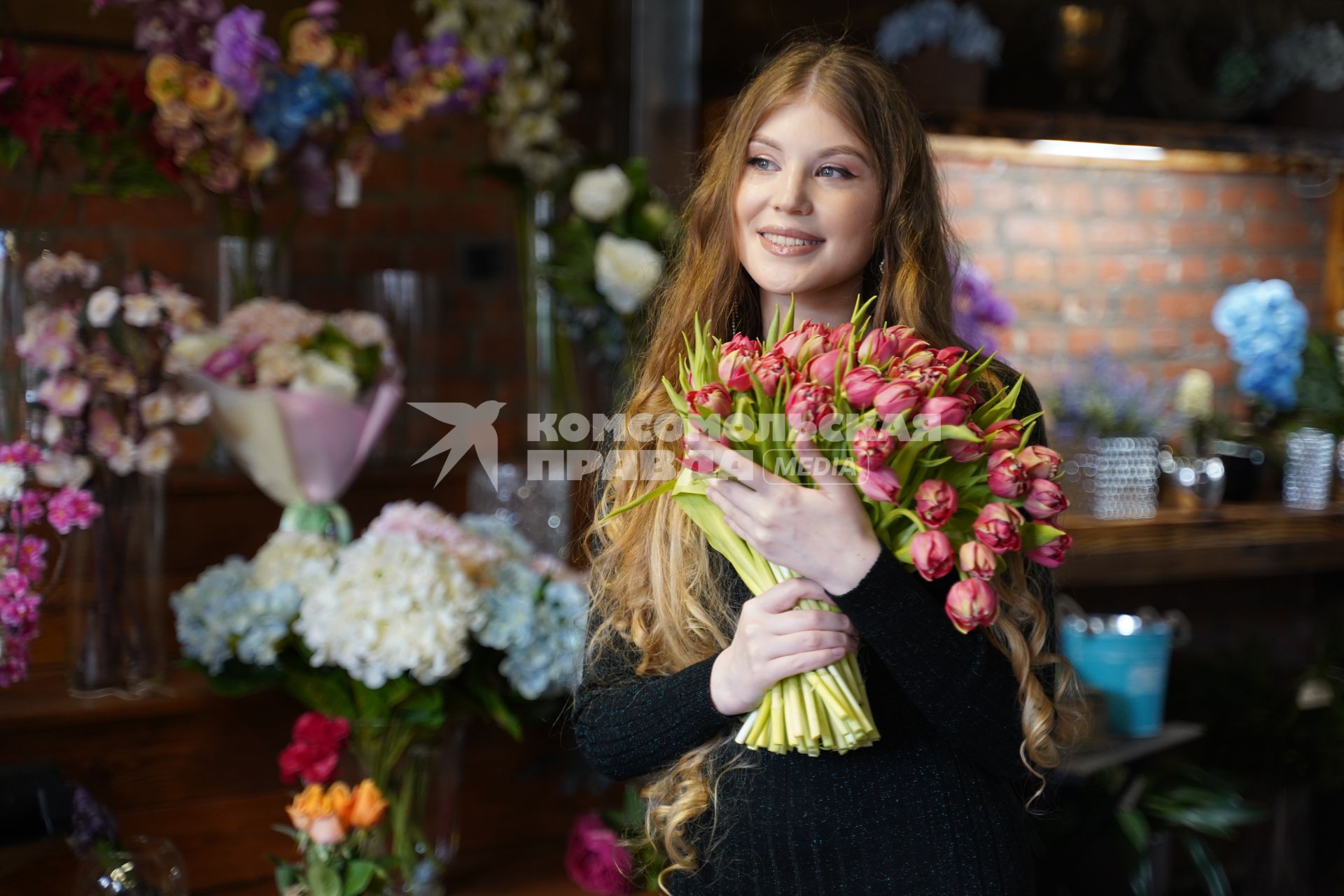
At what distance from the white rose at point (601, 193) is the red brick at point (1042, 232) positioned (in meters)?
1.54

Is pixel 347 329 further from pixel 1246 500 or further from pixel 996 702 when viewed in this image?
pixel 1246 500

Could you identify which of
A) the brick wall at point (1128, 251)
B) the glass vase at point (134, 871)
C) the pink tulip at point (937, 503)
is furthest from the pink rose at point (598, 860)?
the brick wall at point (1128, 251)

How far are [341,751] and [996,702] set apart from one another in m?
0.94

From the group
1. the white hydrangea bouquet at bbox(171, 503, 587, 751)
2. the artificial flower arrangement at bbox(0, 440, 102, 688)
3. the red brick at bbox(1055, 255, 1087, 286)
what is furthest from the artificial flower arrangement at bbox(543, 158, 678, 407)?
the red brick at bbox(1055, 255, 1087, 286)

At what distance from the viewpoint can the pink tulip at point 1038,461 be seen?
0.99m

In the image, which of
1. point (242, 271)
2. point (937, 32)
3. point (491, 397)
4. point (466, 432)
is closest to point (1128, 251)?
point (937, 32)

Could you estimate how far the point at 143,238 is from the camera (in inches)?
98.8

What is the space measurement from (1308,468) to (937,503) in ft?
9.46

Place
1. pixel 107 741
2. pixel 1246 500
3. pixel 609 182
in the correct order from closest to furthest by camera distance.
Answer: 1. pixel 107 741
2. pixel 609 182
3. pixel 1246 500

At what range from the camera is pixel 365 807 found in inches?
62.2

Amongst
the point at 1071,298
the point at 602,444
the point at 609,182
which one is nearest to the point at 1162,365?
the point at 1071,298

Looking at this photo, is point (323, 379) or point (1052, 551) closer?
point (1052, 551)

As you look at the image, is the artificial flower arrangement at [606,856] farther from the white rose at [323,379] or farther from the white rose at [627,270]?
the white rose at [627,270]

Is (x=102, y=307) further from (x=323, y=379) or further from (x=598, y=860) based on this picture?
(x=598, y=860)
